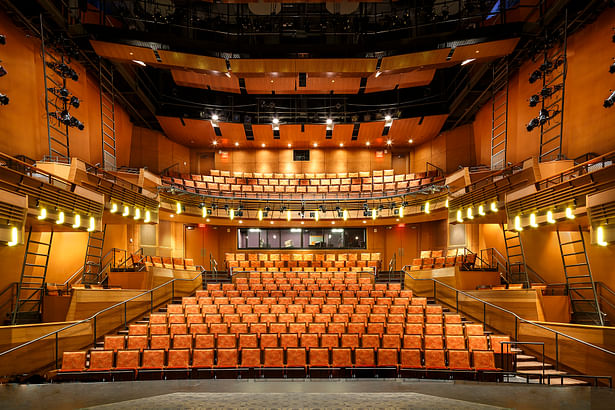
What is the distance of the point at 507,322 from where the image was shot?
23.2 feet

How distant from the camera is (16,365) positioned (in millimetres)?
5441

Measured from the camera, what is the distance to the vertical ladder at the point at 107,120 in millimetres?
11359

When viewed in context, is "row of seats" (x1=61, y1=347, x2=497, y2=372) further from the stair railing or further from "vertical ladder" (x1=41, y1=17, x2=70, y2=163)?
"vertical ladder" (x1=41, y1=17, x2=70, y2=163)

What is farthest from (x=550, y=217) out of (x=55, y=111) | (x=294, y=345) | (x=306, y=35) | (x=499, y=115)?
(x=55, y=111)

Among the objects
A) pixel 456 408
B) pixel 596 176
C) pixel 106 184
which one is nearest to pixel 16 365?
pixel 106 184

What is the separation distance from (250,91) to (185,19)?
290 centimetres

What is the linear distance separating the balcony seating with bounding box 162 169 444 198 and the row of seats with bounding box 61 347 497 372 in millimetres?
8365

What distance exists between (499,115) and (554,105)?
2.61 m

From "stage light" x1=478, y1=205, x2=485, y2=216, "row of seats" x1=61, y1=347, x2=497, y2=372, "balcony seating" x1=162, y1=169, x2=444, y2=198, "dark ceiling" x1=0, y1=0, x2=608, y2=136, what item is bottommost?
"row of seats" x1=61, y1=347, x2=497, y2=372

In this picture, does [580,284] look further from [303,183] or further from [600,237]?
[303,183]

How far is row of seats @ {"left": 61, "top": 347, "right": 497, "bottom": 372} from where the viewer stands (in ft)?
17.3

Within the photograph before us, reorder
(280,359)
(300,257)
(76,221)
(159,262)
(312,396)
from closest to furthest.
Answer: (312,396) → (280,359) → (76,221) → (159,262) → (300,257)

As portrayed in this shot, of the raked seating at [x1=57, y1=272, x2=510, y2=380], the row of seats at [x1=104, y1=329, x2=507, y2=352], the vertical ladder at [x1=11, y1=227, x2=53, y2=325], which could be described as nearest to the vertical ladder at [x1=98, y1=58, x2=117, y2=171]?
the vertical ladder at [x1=11, y1=227, x2=53, y2=325]

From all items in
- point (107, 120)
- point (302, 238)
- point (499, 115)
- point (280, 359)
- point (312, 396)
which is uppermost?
point (107, 120)
